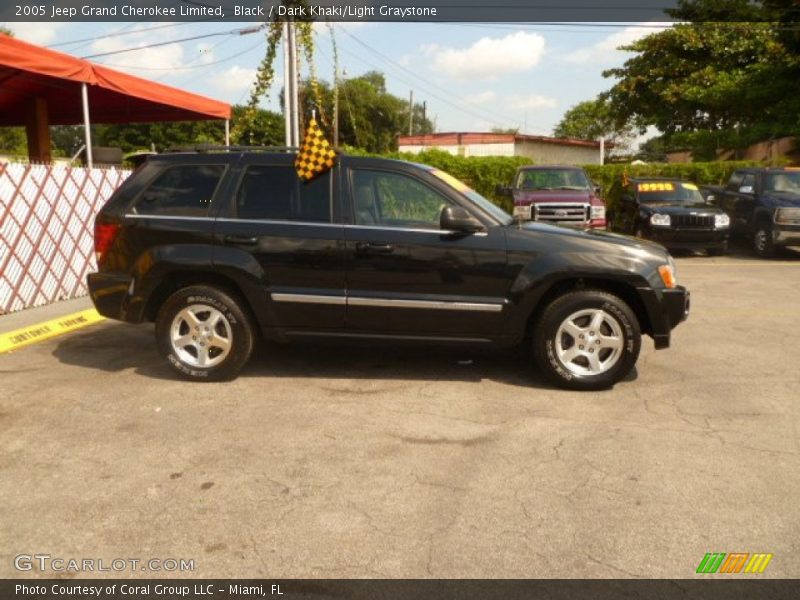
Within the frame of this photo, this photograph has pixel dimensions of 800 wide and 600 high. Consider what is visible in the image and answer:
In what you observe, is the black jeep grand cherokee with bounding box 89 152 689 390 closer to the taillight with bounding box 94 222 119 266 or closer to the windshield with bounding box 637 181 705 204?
the taillight with bounding box 94 222 119 266

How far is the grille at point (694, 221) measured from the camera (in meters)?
13.9

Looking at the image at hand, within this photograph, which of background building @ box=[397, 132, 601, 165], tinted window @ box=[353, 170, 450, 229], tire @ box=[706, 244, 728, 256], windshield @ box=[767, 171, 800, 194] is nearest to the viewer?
tinted window @ box=[353, 170, 450, 229]

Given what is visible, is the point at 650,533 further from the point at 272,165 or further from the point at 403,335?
the point at 272,165

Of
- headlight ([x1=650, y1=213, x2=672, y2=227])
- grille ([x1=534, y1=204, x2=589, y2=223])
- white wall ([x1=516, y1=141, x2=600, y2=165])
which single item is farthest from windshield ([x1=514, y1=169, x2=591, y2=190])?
white wall ([x1=516, y1=141, x2=600, y2=165])

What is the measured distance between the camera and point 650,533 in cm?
316

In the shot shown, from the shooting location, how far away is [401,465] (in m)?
3.91

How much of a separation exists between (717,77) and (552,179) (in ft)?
61.5

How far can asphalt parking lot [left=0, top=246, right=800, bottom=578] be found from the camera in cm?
304

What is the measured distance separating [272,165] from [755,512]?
4046 mm

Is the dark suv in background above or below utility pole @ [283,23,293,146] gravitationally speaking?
below

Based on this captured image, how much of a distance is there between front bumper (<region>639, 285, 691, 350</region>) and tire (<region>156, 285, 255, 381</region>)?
3.05 m

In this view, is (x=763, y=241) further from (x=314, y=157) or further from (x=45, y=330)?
(x=45, y=330)
